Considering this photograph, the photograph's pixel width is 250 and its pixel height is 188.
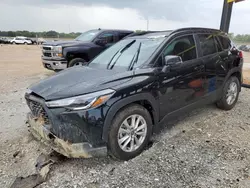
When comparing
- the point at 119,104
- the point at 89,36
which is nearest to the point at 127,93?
the point at 119,104

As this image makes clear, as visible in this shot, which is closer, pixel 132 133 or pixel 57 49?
pixel 132 133

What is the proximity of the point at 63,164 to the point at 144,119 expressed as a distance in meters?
1.23

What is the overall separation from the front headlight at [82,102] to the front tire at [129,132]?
0.33 meters

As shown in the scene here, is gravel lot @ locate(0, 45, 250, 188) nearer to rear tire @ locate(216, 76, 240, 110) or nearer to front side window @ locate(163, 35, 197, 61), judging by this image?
rear tire @ locate(216, 76, 240, 110)

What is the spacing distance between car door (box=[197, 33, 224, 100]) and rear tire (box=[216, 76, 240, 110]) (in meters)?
0.36

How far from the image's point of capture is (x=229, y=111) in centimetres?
459

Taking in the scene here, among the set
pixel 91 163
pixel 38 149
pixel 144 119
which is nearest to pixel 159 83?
pixel 144 119

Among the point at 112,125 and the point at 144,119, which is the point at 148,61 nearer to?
the point at 144,119

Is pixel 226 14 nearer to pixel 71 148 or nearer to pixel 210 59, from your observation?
pixel 210 59

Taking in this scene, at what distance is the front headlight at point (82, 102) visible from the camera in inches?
95.0

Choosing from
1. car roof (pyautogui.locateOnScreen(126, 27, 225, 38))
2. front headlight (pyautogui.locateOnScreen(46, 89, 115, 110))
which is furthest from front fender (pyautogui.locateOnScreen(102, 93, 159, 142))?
car roof (pyautogui.locateOnScreen(126, 27, 225, 38))

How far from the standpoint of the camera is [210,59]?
3871 millimetres

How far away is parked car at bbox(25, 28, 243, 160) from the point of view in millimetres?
2459

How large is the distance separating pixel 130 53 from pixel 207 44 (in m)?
1.62
